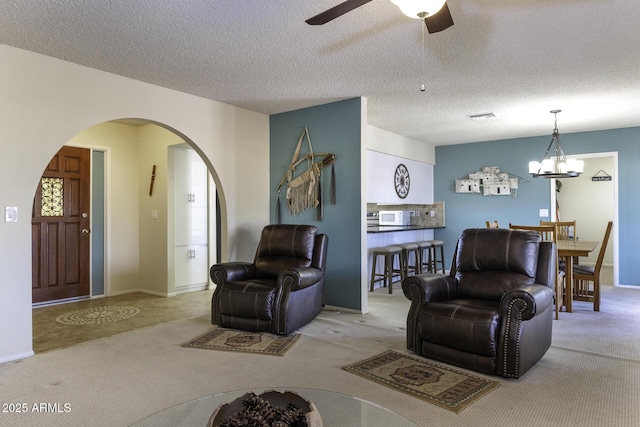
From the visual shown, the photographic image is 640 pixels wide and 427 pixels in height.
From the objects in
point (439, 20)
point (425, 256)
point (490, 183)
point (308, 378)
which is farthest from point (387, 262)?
point (439, 20)

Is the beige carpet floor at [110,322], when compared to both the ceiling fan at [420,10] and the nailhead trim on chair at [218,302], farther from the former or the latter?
the ceiling fan at [420,10]

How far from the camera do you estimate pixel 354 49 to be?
10.8 ft

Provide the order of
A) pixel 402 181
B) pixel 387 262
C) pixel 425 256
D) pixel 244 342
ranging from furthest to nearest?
pixel 425 256
pixel 402 181
pixel 387 262
pixel 244 342

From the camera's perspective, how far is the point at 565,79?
404 centimetres

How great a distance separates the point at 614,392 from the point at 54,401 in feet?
11.1

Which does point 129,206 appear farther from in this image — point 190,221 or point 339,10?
point 339,10

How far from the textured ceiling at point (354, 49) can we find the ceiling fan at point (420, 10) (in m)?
0.55

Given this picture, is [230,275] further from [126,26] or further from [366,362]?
[126,26]

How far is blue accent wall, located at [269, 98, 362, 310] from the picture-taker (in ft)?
15.4

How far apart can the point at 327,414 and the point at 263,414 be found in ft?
1.33

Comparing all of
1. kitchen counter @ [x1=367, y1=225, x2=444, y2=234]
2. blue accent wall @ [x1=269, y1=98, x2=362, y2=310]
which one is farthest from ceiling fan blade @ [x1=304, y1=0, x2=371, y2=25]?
kitchen counter @ [x1=367, y1=225, x2=444, y2=234]

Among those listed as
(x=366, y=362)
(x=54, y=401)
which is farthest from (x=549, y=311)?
(x=54, y=401)

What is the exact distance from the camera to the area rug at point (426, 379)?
2496mm

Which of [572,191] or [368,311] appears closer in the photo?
[368,311]
